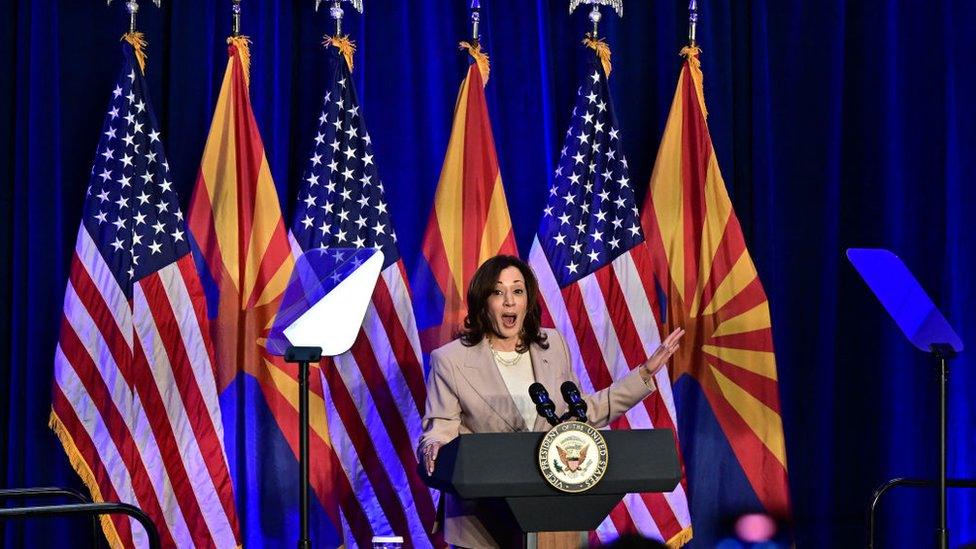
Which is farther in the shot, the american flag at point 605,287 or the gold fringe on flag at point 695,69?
the gold fringe on flag at point 695,69

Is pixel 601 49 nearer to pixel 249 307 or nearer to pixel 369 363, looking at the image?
pixel 369 363

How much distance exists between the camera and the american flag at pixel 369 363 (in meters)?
5.25

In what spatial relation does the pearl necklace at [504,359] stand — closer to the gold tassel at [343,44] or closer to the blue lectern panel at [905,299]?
the blue lectern panel at [905,299]

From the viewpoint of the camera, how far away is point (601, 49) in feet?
18.4

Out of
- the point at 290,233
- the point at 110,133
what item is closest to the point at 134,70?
the point at 110,133

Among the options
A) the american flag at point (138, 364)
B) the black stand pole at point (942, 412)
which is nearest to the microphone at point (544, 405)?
the black stand pole at point (942, 412)

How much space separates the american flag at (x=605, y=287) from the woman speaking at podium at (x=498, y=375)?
2.76ft

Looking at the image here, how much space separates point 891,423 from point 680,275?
1.30 m

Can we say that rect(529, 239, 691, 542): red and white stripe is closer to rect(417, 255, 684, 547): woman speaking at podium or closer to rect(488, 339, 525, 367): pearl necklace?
rect(417, 255, 684, 547): woman speaking at podium

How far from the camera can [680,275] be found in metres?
5.63

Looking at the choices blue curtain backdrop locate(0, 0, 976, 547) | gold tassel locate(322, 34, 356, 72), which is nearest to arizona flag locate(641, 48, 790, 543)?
blue curtain backdrop locate(0, 0, 976, 547)

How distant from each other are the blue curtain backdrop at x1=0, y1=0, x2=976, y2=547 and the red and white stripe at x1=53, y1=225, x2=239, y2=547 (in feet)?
2.15

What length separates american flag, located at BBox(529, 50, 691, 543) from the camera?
17.7 ft

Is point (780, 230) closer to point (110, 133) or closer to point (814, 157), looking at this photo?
point (814, 157)
